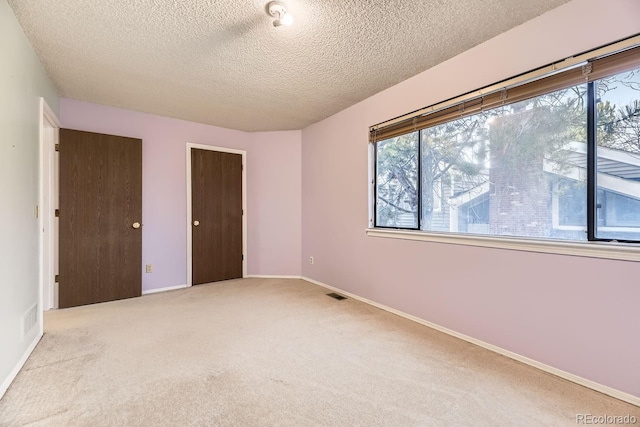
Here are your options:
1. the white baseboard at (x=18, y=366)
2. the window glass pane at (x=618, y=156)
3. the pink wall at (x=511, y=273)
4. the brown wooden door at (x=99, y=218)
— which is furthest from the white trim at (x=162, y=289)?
the window glass pane at (x=618, y=156)

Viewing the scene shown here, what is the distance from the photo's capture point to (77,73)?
2768mm

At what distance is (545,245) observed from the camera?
1950 millimetres

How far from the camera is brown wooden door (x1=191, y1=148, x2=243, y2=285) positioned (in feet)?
13.9

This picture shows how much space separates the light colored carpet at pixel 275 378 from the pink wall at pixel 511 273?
0.20m

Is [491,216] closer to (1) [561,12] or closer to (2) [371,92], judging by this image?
(1) [561,12]

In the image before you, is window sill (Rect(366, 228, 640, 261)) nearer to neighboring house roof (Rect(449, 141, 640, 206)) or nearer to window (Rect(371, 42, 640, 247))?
window (Rect(371, 42, 640, 247))

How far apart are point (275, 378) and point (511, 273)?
1842 millimetres

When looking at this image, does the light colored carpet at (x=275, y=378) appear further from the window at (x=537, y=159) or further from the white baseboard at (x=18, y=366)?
the window at (x=537, y=159)

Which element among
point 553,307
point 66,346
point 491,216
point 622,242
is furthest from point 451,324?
point 66,346

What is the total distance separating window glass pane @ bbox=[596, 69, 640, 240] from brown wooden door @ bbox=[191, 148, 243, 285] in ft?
13.8

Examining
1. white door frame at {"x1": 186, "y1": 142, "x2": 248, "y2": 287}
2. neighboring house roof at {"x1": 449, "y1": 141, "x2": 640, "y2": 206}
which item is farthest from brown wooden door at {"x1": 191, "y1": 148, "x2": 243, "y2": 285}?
neighboring house roof at {"x1": 449, "y1": 141, "x2": 640, "y2": 206}

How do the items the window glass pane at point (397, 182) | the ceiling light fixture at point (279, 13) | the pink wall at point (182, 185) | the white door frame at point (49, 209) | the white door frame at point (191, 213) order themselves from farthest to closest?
the white door frame at point (191, 213)
the pink wall at point (182, 185)
the white door frame at point (49, 209)
the window glass pane at point (397, 182)
the ceiling light fixture at point (279, 13)

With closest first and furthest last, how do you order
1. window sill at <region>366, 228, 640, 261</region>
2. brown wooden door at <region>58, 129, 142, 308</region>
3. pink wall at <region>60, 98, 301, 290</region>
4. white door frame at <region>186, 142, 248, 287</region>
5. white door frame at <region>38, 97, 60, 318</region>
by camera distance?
window sill at <region>366, 228, 640, 261</region> → white door frame at <region>38, 97, 60, 318</region> → brown wooden door at <region>58, 129, 142, 308</region> → pink wall at <region>60, 98, 301, 290</region> → white door frame at <region>186, 142, 248, 287</region>

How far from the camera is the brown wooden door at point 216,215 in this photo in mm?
4250
